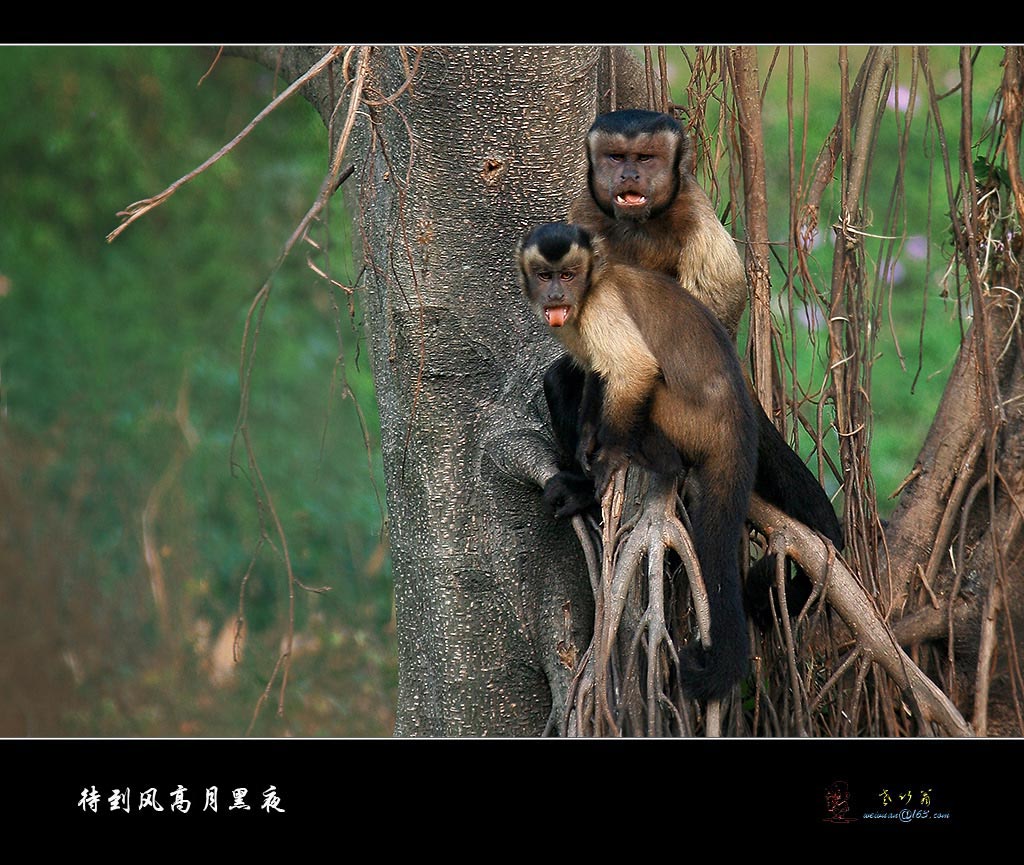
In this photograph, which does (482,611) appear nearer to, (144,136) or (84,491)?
(84,491)

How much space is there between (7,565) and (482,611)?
3.31 metres

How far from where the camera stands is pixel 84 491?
517 cm

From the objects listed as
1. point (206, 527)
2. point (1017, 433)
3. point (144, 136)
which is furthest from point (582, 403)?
point (144, 136)

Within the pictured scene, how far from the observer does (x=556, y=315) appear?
2.36m

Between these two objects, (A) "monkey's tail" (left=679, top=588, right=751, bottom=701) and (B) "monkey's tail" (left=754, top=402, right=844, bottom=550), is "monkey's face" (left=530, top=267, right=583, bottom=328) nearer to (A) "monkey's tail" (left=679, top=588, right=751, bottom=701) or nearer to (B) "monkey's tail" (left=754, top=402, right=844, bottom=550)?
(B) "monkey's tail" (left=754, top=402, right=844, bottom=550)

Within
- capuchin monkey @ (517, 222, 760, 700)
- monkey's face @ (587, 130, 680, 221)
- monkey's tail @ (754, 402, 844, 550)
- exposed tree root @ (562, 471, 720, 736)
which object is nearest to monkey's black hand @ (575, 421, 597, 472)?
capuchin monkey @ (517, 222, 760, 700)

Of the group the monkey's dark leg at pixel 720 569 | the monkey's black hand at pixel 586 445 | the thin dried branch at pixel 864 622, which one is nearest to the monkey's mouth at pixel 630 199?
the monkey's black hand at pixel 586 445

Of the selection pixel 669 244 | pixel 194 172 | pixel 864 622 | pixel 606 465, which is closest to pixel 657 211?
pixel 669 244

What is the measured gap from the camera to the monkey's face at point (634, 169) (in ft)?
8.31

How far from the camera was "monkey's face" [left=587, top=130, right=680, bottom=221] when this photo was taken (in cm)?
253

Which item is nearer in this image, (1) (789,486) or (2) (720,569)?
(2) (720,569)

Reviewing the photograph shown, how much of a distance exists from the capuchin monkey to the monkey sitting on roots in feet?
0.39

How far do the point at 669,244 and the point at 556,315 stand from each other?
0.45 metres

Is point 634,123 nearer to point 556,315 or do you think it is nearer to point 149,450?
point 556,315
